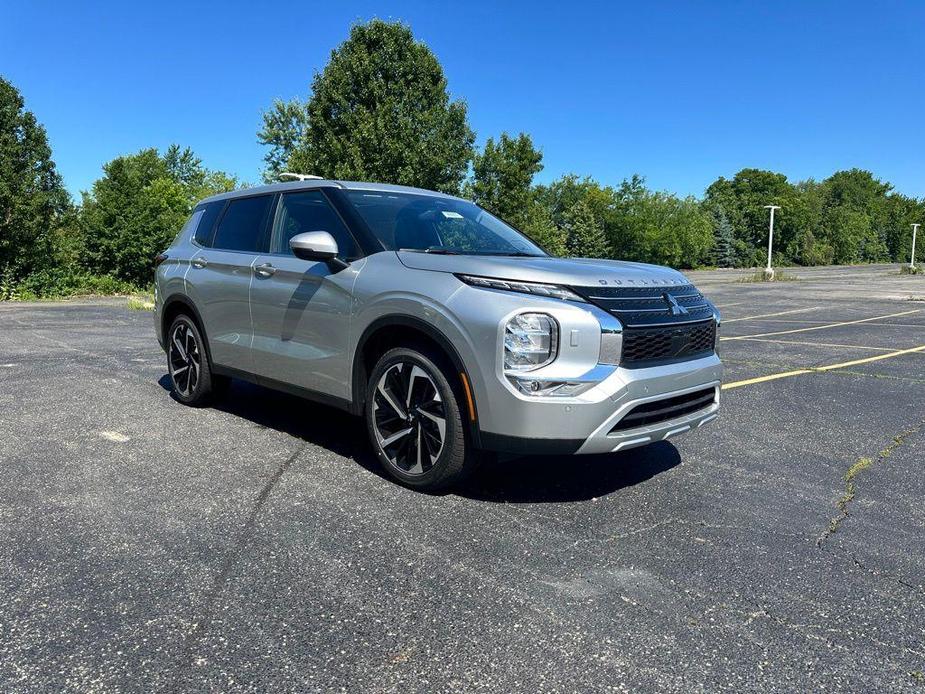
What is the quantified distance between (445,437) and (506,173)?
3233 cm

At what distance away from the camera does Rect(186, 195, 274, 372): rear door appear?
16.5 ft

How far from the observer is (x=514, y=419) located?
333cm

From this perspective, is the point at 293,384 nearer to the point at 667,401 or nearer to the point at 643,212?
the point at 667,401

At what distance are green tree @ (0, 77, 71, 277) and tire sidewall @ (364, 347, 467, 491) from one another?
2439 cm

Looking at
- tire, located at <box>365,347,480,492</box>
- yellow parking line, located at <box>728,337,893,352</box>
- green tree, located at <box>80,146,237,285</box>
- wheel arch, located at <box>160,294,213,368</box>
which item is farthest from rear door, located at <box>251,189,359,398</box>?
green tree, located at <box>80,146,237,285</box>

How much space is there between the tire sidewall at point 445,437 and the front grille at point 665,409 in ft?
2.59

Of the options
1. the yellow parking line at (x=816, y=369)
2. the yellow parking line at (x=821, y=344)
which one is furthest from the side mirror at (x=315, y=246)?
the yellow parking line at (x=821, y=344)

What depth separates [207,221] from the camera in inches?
230

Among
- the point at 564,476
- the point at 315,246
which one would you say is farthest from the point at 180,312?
the point at 564,476

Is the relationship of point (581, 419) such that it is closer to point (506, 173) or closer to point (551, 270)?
point (551, 270)

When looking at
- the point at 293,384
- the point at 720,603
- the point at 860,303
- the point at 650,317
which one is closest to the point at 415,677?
the point at 720,603

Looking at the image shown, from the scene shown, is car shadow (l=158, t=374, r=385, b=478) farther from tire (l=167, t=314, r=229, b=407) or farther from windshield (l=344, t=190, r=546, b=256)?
windshield (l=344, t=190, r=546, b=256)

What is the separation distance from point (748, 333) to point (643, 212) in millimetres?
69648

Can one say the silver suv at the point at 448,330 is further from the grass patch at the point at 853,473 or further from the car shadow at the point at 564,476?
the grass patch at the point at 853,473
